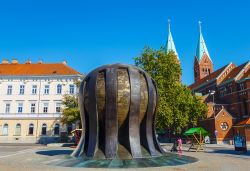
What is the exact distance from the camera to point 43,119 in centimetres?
4750

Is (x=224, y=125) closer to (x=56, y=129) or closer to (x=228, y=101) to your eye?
(x=228, y=101)

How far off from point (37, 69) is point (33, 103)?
24.2 feet

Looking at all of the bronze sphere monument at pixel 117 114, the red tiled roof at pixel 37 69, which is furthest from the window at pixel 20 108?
the bronze sphere monument at pixel 117 114

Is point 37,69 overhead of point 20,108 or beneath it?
overhead

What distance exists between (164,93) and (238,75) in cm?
2521

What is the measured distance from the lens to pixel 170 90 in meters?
36.1

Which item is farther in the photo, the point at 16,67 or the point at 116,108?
the point at 16,67

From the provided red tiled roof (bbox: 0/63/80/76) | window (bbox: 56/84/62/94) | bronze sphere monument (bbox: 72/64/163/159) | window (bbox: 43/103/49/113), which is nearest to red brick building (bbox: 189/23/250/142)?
window (bbox: 56/84/62/94)

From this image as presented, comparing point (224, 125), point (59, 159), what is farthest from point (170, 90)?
point (59, 159)

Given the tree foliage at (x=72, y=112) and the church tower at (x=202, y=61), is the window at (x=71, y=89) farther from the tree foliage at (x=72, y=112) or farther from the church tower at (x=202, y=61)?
the church tower at (x=202, y=61)

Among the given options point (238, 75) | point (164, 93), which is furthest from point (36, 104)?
point (238, 75)

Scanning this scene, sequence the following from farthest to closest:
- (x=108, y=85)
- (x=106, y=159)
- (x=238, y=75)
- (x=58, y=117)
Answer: (x=238, y=75) < (x=58, y=117) < (x=108, y=85) < (x=106, y=159)

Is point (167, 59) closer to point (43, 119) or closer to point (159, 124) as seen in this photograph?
point (159, 124)

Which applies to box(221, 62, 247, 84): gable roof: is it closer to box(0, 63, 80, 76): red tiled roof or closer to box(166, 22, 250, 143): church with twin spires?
box(166, 22, 250, 143): church with twin spires
